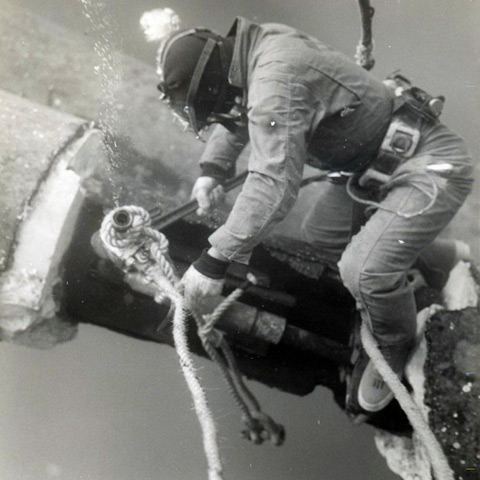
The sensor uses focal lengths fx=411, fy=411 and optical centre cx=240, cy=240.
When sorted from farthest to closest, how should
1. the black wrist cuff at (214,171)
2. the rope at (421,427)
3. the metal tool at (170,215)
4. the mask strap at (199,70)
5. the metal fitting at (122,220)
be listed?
the black wrist cuff at (214,171) < the metal tool at (170,215) < the mask strap at (199,70) < the metal fitting at (122,220) < the rope at (421,427)

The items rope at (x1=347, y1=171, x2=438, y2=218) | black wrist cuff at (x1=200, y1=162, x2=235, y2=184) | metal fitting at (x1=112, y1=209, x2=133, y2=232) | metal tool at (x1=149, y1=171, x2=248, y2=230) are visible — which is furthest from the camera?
black wrist cuff at (x1=200, y1=162, x2=235, y2=184)

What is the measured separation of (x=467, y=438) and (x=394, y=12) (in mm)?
3012

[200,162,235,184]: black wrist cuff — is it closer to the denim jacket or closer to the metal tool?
the metal tool

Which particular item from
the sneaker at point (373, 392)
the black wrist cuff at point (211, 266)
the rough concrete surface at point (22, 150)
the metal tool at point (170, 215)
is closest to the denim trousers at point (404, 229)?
the sneaker at point (373, 392)

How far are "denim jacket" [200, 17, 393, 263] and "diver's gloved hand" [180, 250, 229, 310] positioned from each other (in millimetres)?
73

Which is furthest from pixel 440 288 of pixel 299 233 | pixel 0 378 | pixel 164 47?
pixel 0 378

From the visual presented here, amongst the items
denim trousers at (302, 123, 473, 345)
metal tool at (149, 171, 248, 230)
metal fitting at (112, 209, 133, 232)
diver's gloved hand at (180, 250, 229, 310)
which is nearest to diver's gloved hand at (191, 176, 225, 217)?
metal tool at (149, 171, 248, 230)

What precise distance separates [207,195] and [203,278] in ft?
2.04

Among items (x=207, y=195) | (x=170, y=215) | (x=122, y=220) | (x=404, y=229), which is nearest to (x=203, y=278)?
(x=122, y=220)

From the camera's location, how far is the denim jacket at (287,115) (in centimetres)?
154

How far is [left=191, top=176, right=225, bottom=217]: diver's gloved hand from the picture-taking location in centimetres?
216

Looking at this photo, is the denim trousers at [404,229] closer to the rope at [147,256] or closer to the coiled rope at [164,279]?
the coiled rope at [164,279]

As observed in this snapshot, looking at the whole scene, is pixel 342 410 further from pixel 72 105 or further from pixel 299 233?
pixel 72 105

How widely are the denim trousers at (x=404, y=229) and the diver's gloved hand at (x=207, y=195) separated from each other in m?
0.77
